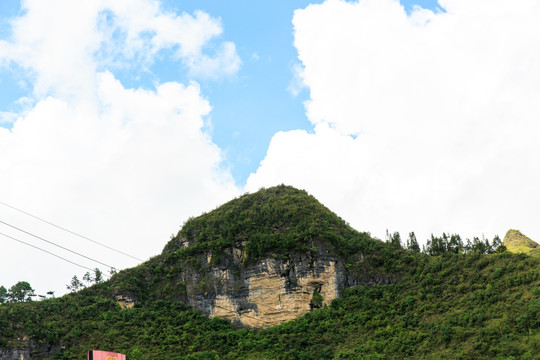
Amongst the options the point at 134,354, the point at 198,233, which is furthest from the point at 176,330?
the point at 198,233

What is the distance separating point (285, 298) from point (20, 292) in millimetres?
38405

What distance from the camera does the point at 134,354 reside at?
50000 mm

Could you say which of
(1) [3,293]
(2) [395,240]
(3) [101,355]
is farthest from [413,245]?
(1) [3,293]

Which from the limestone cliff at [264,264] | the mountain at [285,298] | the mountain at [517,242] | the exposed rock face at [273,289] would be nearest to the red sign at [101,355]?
the mountain at [285,298]

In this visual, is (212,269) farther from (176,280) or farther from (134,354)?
(134,354)

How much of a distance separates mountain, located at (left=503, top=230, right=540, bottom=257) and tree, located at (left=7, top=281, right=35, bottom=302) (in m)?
69.0

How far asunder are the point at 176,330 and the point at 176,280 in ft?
27.4

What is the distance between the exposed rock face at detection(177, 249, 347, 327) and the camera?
5522 centimetres

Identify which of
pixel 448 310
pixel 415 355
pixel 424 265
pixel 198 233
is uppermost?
pixel 198 233

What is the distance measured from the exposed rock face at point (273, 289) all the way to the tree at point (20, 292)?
27252mm

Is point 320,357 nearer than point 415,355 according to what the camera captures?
No

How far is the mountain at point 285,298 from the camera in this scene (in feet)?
148

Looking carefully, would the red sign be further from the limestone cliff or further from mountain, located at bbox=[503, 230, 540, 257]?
mountain, located at bbox=[503, 230, 540, 257]

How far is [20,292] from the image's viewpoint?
70.1 metres
